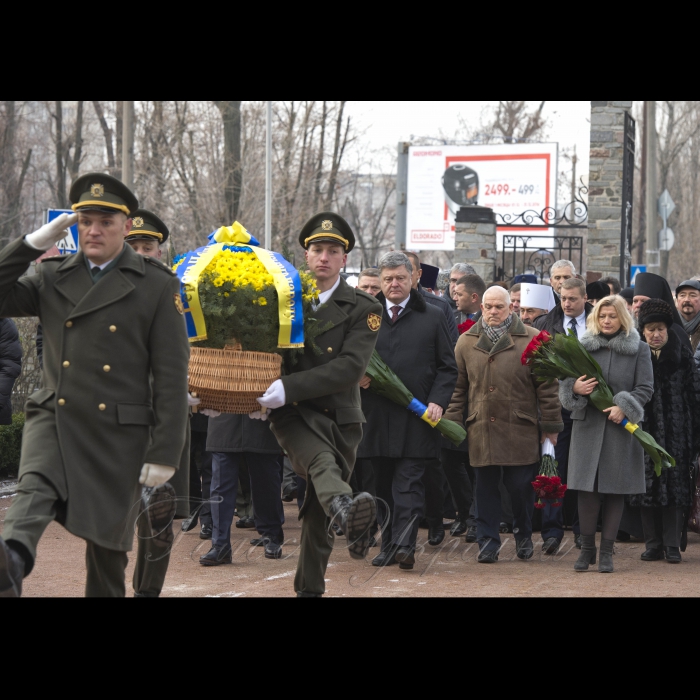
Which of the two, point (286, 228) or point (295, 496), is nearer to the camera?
point (295, 496)

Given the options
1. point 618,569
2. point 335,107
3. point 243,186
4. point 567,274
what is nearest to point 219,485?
point 618,569

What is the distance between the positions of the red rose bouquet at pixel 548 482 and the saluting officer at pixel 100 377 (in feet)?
14.0

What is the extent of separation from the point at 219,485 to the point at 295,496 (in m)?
3.66

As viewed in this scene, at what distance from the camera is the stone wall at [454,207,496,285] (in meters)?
21.4

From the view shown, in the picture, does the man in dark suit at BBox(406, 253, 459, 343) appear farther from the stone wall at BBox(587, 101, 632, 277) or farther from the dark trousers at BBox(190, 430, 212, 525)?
the stone wall at BBox(587, 101, 632, 277)

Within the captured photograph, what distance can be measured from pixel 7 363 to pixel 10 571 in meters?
5.46

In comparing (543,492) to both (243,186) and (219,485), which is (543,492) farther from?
(243,186)

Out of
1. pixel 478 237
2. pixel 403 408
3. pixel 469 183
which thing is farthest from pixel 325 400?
pixel 469 183

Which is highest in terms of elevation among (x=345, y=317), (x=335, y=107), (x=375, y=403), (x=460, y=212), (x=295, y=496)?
(x=335, y=107)

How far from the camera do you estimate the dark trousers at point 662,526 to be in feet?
30.5

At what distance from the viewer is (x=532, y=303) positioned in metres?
11.2

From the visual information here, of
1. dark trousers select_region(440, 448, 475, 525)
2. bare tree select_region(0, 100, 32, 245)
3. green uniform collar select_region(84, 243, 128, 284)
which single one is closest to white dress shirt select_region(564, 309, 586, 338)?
dark trousers select_region(440, 448, 475, 525)

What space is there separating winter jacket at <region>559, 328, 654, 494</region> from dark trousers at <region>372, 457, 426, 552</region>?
1167 millimetres

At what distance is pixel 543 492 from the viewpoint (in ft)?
29.4
